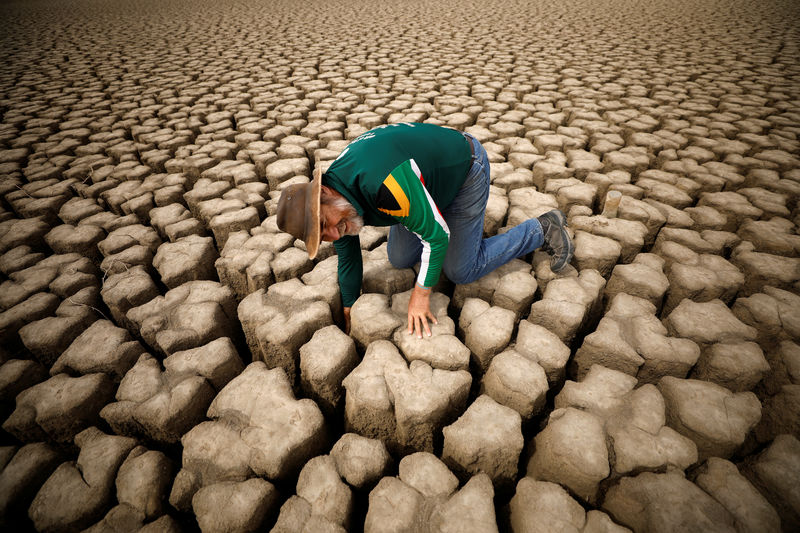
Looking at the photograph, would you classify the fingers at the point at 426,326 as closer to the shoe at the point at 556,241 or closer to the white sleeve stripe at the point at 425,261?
the white sleeve stripe at the point at 425,261

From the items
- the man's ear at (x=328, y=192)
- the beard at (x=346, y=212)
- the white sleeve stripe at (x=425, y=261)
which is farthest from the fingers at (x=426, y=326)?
the man's ear at (x=328, y=192)

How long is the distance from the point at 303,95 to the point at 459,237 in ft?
9.02

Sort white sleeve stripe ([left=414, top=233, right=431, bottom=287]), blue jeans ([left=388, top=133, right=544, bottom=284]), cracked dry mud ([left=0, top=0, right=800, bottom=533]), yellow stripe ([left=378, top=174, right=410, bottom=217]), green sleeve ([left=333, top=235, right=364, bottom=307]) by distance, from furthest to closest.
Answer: blue jeans ([left=388, top=133, right=544, bottom=284]), green sleeve ([left=333, top=235, right=364, bottom=307]), white sleeve stripe ([left=414, top=233, right=431, bottom=287]), yellow stripe ([left=378, top=174, right=410, bottom=217]), cracked dry mud ([left=0, top=0, right=800, bottom=533])

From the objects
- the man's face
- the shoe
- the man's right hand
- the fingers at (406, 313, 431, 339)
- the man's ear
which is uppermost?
the man's ear

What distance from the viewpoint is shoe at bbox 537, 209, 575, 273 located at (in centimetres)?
141

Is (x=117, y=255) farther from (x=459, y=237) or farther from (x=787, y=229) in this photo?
(x=787, y=229)

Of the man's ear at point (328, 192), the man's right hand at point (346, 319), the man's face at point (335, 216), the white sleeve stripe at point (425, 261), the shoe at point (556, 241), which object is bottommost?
the man's right hand at point (346, 319)

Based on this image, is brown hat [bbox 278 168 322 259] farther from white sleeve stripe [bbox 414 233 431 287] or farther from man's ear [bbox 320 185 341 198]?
white sleeve stripe [bbox 414 233 431 287]

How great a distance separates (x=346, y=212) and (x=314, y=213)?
0.36 ft

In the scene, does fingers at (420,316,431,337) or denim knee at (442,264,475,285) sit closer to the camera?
fingers at (420,316,431,337)

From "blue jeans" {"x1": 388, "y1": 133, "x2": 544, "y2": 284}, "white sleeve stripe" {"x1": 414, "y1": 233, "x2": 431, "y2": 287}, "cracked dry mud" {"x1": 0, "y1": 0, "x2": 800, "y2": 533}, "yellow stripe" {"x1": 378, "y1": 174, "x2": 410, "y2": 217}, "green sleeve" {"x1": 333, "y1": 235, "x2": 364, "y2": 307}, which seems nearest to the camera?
"cracked dry mud" {"x1": 0, "y1": 0, "x2": 800, "y2": 533}

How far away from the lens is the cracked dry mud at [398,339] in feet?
2.89

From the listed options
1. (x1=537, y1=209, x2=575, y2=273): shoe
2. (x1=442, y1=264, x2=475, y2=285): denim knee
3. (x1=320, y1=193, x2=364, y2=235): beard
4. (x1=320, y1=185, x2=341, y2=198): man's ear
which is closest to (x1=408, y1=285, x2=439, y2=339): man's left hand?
(x1=442, y1=264, x2=475, y2=285): denim knee

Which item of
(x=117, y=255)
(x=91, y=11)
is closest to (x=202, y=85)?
(x=117, y=255)
